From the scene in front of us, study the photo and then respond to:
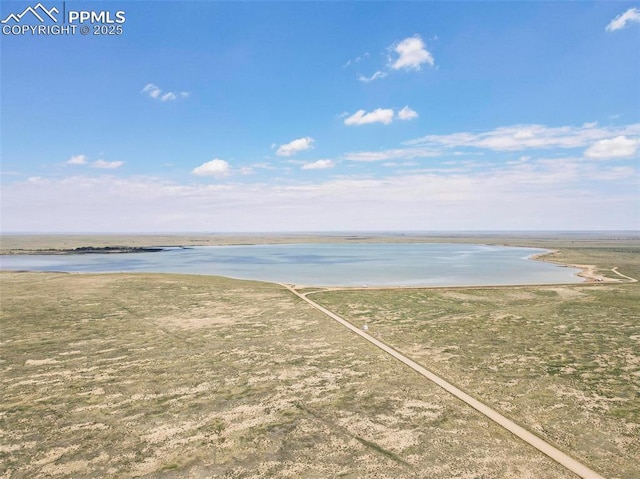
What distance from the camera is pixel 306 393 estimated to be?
16047mm

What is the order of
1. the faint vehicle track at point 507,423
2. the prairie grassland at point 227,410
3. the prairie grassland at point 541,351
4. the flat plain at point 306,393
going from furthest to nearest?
the prairie grassland at point 541,351 → the flat plain at point 306,393 → the prairie grassland at point 227,410 → the faint vehicle track at point 507,423

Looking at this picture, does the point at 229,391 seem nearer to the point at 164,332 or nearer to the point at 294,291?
the point at 164,332

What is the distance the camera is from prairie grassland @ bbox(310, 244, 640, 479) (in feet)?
42.7

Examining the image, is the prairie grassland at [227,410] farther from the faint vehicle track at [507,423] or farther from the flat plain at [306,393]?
the faint vehicle track at [507,423]

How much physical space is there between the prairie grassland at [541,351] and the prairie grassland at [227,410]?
1.99 m

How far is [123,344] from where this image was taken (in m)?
23.1

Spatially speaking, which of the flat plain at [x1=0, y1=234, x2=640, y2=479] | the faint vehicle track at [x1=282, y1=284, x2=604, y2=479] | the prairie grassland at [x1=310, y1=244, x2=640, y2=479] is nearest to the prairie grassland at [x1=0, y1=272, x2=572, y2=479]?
the flat plain at [x1=0, y1=234, x2=640, y2=479]

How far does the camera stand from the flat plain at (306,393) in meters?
11.3

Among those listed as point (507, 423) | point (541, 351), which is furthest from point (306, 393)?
point (541, 351)

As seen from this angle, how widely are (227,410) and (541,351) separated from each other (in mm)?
18338

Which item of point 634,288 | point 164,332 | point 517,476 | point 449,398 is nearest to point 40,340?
point 164,332

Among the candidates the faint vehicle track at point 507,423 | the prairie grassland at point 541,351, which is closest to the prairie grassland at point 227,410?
the faint vehicle track at point 507,423

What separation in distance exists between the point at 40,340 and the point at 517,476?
Answer: 27.4m

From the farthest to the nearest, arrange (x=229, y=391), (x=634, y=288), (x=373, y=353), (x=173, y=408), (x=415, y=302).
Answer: (x=634, y=288), (x=415, y=302), (x=373, y=353), (x=229, y=391), (x=173, y=408)
